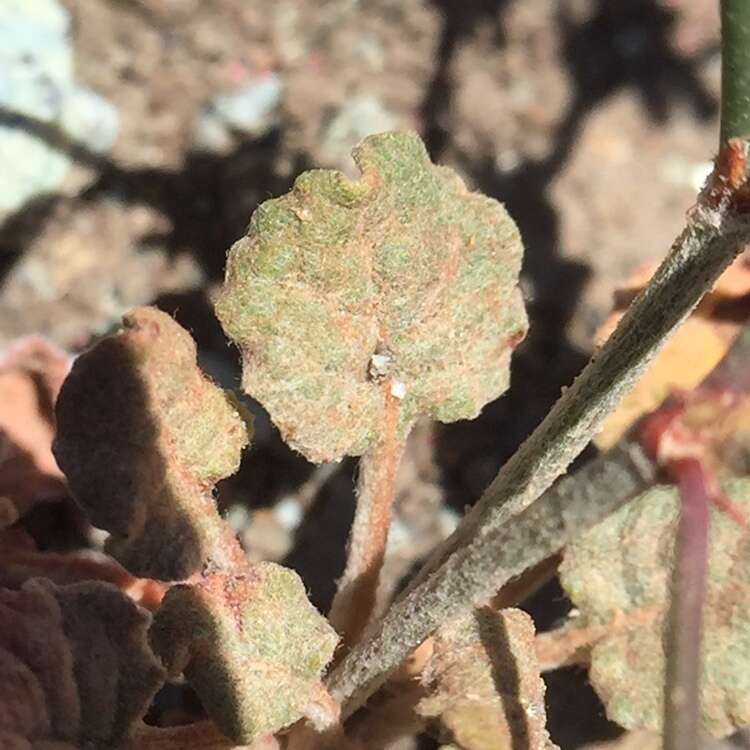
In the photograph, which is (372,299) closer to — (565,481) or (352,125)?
(565,481)

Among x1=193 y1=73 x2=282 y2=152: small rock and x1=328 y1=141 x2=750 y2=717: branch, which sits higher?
x1=193 y1=73 x2=282 y2=152: small rock

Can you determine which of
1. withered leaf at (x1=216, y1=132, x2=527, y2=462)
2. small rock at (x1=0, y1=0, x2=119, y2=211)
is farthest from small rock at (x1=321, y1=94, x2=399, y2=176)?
withered leaf at (x1=216, y1=132, x2=527, y2=462)

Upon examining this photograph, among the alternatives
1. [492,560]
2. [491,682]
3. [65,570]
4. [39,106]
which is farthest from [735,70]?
[39,106]

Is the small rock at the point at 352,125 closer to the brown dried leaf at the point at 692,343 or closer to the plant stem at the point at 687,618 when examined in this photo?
the brown dried leaf at the point at 692,343

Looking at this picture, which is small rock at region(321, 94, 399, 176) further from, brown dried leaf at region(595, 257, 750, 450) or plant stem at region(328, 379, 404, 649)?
plant stem at region(328, 379, 404, 649)

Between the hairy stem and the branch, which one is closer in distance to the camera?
the branch

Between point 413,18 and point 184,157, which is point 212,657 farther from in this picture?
point 413,18

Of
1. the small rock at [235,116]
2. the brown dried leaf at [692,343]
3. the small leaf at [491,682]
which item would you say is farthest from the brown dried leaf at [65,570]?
the small rock at [235,116]
